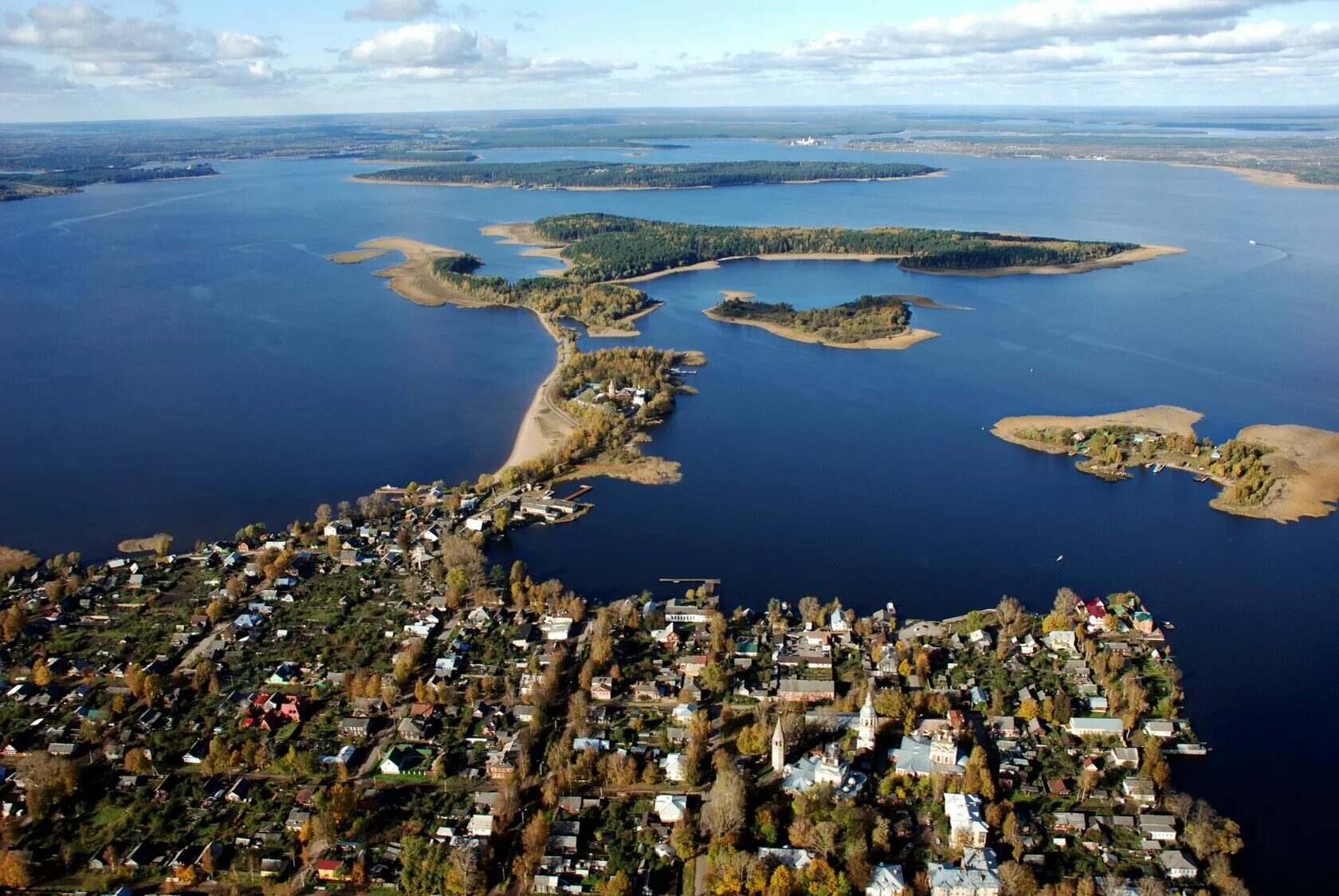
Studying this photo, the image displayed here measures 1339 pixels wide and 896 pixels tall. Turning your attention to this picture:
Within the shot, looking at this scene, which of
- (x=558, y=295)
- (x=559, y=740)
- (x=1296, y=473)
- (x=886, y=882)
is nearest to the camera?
(x=886, y=882)

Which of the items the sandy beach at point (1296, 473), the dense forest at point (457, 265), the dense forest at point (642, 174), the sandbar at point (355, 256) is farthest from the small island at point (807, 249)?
the dense forest at point (642, 174)

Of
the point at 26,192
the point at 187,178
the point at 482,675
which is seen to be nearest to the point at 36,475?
the point at 482,675

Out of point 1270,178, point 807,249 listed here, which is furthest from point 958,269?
point 1270,178

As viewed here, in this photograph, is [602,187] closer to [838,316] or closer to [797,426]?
[838,316]

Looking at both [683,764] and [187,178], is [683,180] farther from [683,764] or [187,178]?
[683,764]

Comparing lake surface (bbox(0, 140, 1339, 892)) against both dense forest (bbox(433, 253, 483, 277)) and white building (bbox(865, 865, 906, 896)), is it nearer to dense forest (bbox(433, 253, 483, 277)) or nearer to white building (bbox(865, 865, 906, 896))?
dense forest (bbox(433, 253, 483, 277))

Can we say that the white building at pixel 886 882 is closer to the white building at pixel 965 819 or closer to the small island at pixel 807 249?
the white building at pixel 965 819
